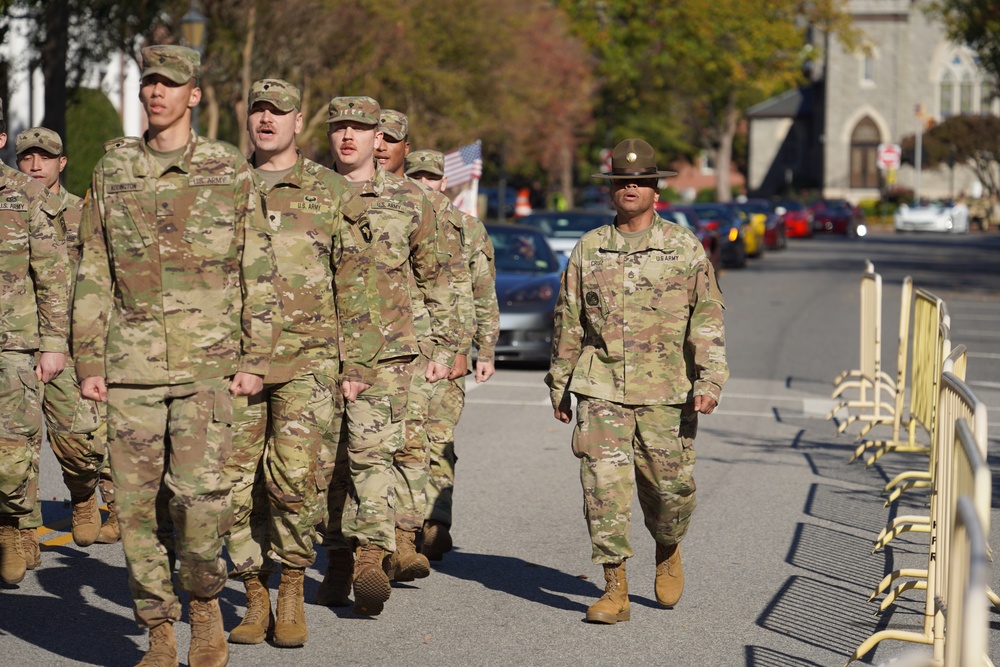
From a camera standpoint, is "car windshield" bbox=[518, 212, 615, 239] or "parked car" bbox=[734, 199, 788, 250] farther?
"parked car" bbox=[734, 199, 788, 250]

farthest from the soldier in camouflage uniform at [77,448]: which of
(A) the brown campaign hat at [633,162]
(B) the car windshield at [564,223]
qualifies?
(B) the car windshield at [564,223]

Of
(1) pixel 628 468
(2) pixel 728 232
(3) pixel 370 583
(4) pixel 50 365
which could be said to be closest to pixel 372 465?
(3) pixel 370 583

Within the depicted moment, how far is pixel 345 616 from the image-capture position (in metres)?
6.77

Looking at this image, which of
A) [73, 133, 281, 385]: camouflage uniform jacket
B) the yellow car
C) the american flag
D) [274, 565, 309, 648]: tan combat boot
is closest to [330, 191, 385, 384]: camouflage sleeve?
[73, 133, 281, 385]: camouflage uniform jacket

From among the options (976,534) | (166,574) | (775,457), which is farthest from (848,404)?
(976,534)

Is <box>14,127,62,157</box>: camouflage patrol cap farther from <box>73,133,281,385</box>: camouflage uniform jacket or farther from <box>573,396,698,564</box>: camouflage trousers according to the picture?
<box>573,396,698,564</box>: camouflage trousers

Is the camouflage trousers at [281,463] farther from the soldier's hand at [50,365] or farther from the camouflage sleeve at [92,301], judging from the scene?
the soldier's hand at [50,365]

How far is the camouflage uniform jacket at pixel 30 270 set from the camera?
7.29 m

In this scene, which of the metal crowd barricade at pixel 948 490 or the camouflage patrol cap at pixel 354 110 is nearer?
the metal crowd barricade at pixel 948 490

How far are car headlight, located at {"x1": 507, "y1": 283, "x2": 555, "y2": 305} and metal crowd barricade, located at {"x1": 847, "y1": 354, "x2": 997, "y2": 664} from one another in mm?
9574

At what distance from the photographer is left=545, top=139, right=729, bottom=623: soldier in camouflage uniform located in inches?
264

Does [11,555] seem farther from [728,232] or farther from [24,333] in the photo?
[728,232]

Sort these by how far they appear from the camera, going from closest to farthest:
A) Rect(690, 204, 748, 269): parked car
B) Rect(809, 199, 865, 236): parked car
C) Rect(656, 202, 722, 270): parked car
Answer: Rect(656, 202, 722, 270): parked car → Rect(690, 204, 748, 269): parked car → Rect(809, 199, 865, 236): parked car

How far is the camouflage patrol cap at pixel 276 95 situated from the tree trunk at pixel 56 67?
45.1ft
